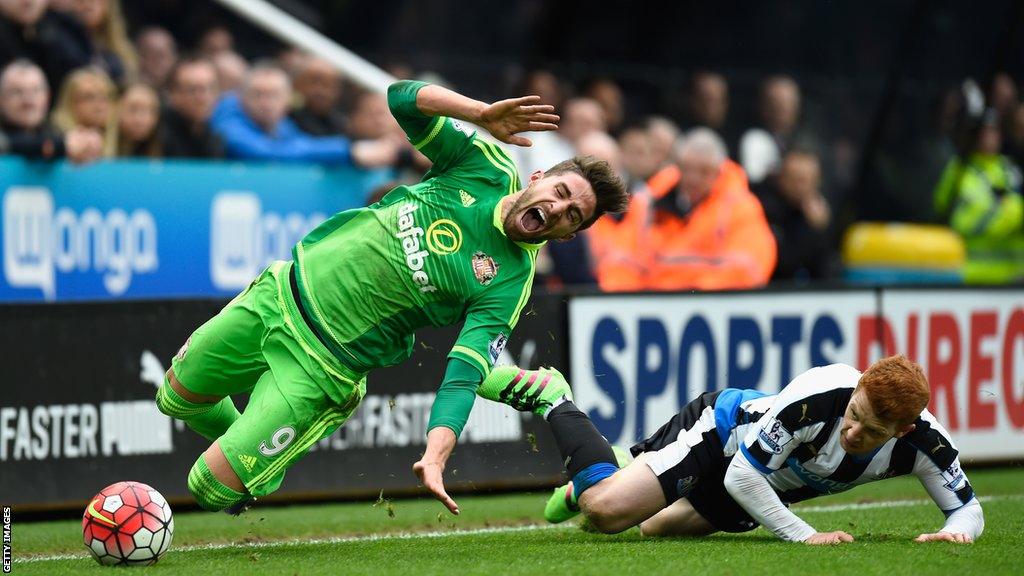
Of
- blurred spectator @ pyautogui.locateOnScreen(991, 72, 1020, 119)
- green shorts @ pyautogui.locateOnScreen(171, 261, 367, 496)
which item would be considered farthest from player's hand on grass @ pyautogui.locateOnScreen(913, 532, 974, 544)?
blurred spectator @ pyautogui.locateOnScreen(991, 72, 1020, 119)

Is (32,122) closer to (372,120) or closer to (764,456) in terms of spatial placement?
(372,120)

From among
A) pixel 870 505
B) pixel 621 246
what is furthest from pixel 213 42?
pixel 870 505

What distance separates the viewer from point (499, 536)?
24.9ft

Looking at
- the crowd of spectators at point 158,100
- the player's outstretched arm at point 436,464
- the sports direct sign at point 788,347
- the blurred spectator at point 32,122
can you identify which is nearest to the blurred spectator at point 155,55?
the crowd of spectators at point 158,100

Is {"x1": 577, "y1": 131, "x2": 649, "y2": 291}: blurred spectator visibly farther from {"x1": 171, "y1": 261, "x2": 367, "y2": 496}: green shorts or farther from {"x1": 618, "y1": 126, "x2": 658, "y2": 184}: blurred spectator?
{"x1": 171, "y1": 261, "x2": 367, "y2": 496}: green shorts

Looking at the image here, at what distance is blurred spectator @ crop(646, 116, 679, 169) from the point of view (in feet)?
43.5

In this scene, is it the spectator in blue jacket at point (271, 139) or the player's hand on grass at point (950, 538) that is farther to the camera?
the spectator in blue jacket at point (271, 139)

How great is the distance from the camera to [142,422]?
8.73 m

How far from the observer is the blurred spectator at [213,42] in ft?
41.6

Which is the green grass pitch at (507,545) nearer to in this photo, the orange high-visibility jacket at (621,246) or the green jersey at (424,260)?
the green jersey at (424,260)

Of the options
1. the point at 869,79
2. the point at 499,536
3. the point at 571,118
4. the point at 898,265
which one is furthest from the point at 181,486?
the point at 869,79

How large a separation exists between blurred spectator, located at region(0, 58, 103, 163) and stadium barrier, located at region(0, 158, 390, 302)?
0.40 ft

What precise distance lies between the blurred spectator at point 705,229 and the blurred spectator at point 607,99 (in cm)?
220

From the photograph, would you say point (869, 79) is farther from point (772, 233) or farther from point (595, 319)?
point (595, 319)
